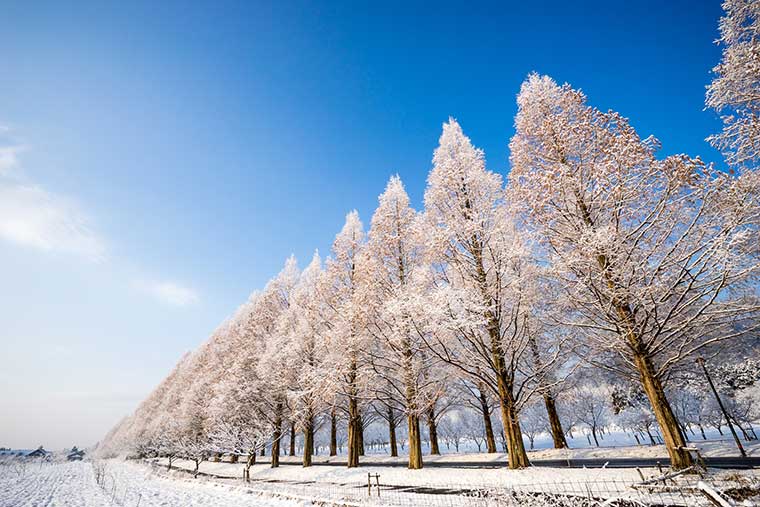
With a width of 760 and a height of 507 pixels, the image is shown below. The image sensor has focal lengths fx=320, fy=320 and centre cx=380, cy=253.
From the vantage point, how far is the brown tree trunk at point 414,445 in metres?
13.8

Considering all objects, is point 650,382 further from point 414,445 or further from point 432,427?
point 432,427

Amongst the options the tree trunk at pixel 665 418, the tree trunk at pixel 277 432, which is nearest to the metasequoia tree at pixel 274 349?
the tree trunk at pixel 277 432

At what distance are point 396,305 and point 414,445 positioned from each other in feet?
23.1

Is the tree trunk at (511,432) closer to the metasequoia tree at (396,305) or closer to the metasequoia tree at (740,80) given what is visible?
the metasequoia tree at (396,305)

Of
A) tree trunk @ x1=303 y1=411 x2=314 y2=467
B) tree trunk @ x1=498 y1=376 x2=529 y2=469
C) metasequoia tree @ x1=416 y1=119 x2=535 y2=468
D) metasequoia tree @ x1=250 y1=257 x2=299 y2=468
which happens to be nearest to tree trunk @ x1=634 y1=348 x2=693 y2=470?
metasequoia tree @ x1=416 y1=119 x2=535 y2=468

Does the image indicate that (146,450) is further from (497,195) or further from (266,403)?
(497,195)

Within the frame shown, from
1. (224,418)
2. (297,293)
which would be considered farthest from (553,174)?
(224,418)

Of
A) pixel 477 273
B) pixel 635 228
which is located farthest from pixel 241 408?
pixel 635 228

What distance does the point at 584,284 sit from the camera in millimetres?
8930

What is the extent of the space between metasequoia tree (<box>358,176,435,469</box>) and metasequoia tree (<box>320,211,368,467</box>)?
71 centimetres

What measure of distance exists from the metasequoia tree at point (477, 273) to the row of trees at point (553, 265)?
70 mm

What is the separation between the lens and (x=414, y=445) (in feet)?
45.9

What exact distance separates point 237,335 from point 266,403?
30.0 feet

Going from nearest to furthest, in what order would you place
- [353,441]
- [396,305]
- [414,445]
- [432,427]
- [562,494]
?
[562,494]
[396,305]
[414,445]
[353,441]
[432,427]
